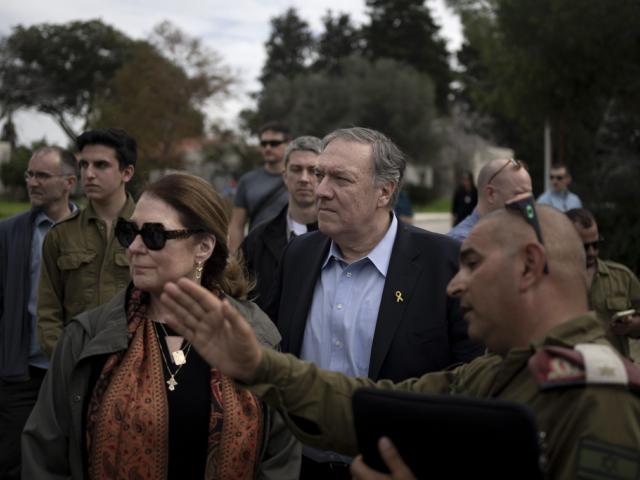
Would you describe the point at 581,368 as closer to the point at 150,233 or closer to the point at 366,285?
the point at 150,233

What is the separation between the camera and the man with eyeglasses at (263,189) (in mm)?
7840

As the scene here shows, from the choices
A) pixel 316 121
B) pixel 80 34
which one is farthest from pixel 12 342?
pixel 80 34

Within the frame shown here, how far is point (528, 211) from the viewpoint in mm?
2420

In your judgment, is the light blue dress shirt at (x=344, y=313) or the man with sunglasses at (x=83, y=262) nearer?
the light blue dress shirt at (x=344, y=313)

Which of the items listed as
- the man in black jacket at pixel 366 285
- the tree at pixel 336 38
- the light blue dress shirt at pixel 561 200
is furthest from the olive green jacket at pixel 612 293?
the tree at pixel 336 38

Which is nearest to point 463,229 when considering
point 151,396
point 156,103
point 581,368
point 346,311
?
point 346,311

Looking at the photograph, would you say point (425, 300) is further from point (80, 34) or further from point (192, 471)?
point (80, 34)

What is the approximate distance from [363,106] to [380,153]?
5137cm

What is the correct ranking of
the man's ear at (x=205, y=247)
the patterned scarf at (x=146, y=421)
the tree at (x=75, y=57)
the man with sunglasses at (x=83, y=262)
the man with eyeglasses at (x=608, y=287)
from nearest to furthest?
the patterned scarf at (x=146, y=421) → the man's ear at (x=205, y=247) → the man with sunglasses at (x=83, y=262) → the man with eyeglasses at (x=608, y=287) → the tree at (x=75, y=57)

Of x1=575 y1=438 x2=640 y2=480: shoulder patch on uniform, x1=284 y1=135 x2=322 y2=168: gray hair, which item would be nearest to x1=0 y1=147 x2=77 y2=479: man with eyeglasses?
x1=284 y1=135 x2=322 y2=168: gray hair

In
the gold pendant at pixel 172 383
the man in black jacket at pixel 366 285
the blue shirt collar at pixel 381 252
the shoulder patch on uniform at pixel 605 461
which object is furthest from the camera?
the blue shirt collar at pixel 381 252

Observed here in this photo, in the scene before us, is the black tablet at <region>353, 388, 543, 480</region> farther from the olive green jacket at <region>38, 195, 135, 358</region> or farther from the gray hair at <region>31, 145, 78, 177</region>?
the gray hair at <region>31, 145, 78, 177</region>

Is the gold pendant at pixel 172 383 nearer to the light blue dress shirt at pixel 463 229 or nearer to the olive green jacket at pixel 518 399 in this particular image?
the olive green jacket at pixel 518 399

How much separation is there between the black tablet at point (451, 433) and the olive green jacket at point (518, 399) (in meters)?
0.14
